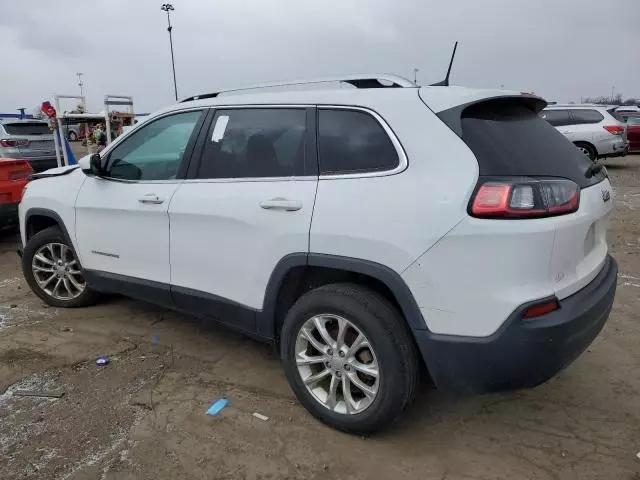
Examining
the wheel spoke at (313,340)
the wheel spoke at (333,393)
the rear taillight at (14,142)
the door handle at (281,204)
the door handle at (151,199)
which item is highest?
the rear taillight at (14,142)

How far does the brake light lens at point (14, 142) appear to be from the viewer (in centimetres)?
1209

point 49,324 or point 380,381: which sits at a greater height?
point 380,381

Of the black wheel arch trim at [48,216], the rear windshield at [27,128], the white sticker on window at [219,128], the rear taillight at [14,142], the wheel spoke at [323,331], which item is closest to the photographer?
the wheel spoke at [323,331]

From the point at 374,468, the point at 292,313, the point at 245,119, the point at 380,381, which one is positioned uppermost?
the point at 245,119

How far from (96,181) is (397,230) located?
2.59 metres

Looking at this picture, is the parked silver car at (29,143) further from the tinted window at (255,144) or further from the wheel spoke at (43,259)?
the tinted window at (255,144)

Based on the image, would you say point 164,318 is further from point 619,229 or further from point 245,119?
point 619,229

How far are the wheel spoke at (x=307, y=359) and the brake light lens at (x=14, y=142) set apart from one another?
38.9 ft

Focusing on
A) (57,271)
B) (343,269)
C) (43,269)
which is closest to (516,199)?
(343,269)

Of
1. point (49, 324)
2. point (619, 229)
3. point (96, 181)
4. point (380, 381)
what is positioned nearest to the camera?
point (380, 381)

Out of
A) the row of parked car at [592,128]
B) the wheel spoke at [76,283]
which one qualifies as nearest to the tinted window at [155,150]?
the wheel spoke at [76,283]

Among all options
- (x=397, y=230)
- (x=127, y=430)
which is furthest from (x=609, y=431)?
(x=127, y=430)

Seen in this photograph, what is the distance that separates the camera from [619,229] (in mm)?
7312

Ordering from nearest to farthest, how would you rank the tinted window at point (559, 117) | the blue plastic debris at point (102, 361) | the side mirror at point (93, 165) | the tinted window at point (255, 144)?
the tinted window at point (255, 144), the blue plastic debris at point (102, 361), the side mirror at point (93, 165), the tinted window at point (559, 117)
